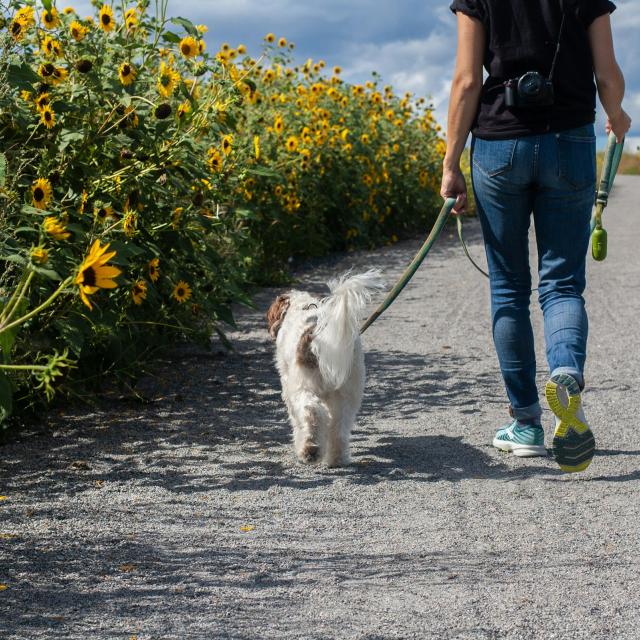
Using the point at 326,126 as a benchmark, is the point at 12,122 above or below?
below

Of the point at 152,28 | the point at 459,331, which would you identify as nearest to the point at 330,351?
the point at 152,28

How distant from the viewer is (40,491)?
4.04 meters

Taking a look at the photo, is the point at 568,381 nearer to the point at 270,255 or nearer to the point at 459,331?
the point at 459,331

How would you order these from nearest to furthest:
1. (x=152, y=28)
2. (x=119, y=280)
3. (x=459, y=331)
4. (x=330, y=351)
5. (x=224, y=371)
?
(x=330, y=351) < (x=119, y=280) < (x=152, y=28) < (x=224, y=371) < (x=459, y=331)

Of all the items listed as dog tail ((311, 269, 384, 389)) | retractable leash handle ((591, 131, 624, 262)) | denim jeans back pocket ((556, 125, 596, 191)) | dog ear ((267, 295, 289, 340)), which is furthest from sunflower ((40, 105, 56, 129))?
retractable leash handle ((591, 131, 624, 262))

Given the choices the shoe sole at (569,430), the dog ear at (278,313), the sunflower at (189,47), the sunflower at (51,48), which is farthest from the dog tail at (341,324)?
the sunflower at (51,48)

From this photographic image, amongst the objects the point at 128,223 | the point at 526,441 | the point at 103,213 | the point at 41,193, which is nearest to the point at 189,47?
the point at 103,213

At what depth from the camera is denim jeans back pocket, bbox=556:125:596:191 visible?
399cm

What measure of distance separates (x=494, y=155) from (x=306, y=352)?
116 cm

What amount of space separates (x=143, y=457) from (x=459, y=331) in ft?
11.5

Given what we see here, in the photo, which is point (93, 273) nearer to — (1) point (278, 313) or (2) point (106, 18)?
(1) point (278, 313)

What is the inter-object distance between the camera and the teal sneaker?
148cm

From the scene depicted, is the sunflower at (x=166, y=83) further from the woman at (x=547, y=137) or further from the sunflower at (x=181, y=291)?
the woman at (x=547, y=137)

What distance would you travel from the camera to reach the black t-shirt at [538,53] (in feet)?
12.9
